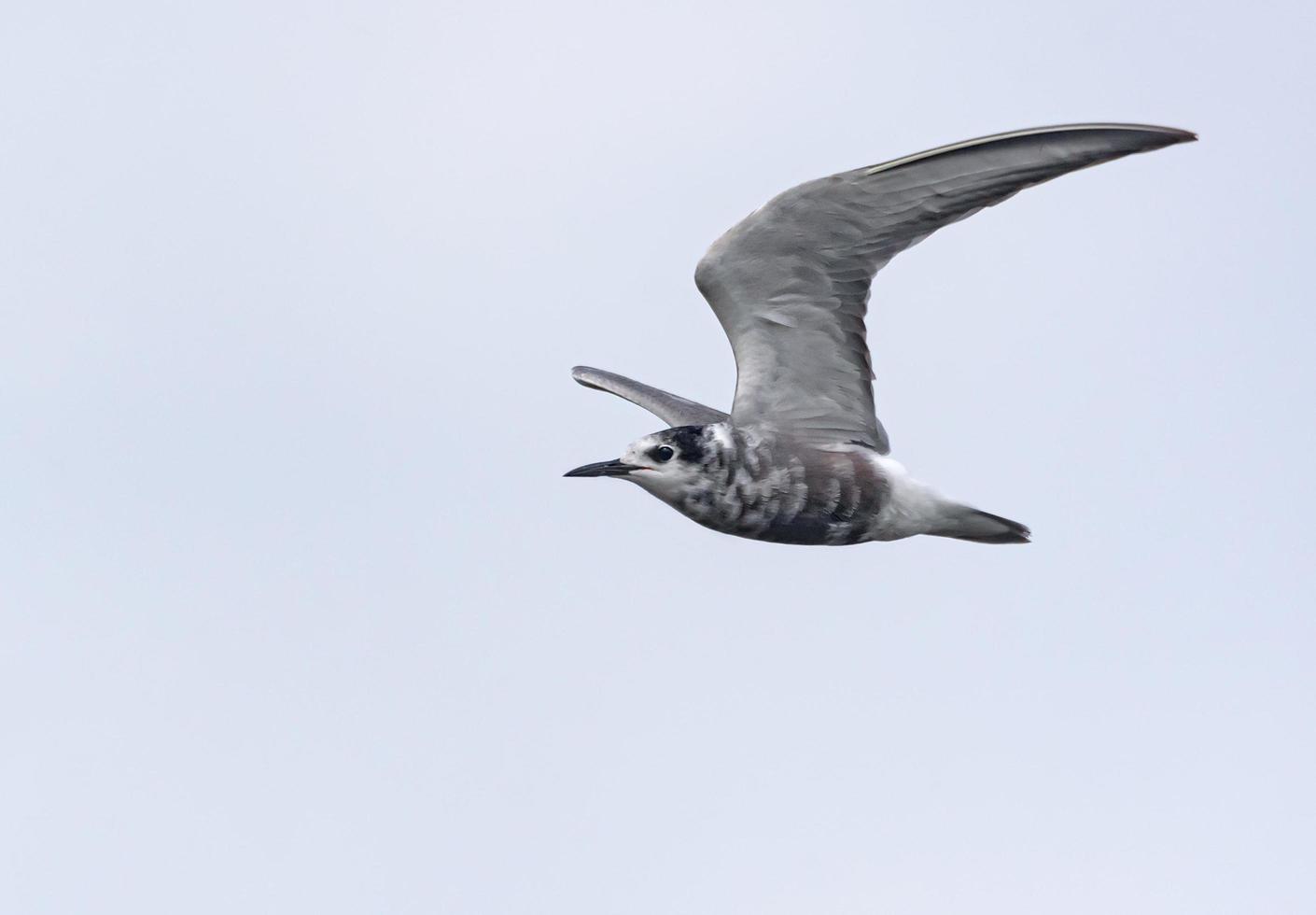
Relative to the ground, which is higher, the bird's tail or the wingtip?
the wingtip

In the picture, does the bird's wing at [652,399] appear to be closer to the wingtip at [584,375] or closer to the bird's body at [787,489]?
the wingtip at [584,375]

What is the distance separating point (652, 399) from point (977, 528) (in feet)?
13.5

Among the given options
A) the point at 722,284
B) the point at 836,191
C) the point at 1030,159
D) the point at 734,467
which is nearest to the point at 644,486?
the point at 734,467

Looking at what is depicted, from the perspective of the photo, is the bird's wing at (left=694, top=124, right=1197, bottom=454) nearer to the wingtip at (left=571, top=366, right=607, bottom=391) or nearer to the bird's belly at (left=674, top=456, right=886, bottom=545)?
the bird's belly at (left=674, top=456, right=886, bottom=545)

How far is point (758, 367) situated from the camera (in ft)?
59.2

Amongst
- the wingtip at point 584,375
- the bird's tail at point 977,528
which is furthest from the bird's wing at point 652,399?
the bird's tail at point 977,528

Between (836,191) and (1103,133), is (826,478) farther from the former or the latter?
(1103,133)

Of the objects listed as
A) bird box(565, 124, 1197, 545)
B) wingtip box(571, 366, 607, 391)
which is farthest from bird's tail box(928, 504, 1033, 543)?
wingtip box(571, 366, 607, 391)

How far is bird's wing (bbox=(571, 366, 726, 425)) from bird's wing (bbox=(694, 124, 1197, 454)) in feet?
4.91

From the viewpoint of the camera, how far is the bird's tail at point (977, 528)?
1834 cm

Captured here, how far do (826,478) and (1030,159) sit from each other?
3.55 metres

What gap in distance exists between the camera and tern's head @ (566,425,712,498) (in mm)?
17109

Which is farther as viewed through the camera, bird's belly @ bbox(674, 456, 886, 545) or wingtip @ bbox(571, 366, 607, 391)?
wingtip @ bbox(571, 366, 607, 391)

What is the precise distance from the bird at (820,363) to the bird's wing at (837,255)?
0.01 meters
